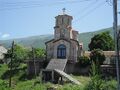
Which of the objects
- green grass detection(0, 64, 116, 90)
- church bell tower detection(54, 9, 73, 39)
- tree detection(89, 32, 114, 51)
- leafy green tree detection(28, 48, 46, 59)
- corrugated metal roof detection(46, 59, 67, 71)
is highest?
church bell tower detection(54, 9, 73, 39)

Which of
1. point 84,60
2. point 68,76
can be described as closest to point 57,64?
point 84,60

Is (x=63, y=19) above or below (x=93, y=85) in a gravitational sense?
above

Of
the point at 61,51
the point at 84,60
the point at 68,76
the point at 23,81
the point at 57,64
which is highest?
the point at 61,51

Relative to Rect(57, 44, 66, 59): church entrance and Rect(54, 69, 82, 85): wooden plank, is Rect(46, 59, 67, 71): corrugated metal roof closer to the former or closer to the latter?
Rect(54, 69, 82, 85): wooden plank

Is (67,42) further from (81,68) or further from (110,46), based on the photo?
(110,46)

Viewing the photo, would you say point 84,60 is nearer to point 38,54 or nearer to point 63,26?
point 63,26

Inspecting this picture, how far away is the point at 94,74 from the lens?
1428 inches

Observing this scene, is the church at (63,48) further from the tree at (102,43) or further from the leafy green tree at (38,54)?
the tree at (102,43)

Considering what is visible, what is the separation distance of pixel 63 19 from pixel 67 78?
19749 mm

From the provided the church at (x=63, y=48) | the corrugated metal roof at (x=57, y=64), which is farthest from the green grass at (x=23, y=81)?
the church at (x=63, y=48)

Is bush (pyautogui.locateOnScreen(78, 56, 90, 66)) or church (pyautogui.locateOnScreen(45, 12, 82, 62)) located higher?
church (pyautogui.locateOnScreen(45, 12, 82, 62))

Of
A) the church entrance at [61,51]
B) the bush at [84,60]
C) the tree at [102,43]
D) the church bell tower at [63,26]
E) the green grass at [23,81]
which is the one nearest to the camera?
the green grass at [23,81]

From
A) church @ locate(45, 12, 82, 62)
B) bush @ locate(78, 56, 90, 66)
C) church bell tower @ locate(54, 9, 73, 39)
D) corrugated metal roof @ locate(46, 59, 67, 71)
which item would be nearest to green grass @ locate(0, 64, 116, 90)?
corrugated metal roof @ locate(46, 59, 67, 71)

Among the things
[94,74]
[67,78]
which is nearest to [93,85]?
[94,74]
